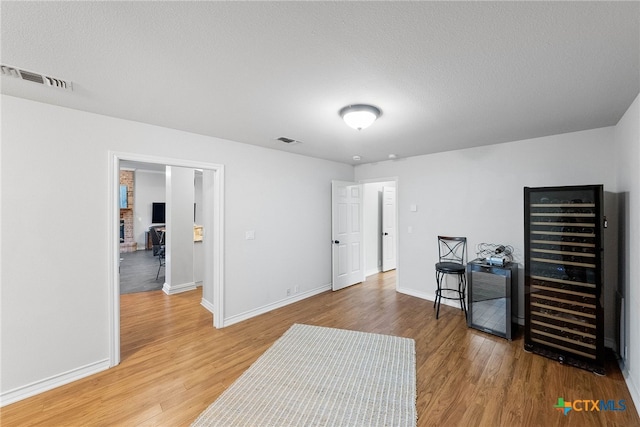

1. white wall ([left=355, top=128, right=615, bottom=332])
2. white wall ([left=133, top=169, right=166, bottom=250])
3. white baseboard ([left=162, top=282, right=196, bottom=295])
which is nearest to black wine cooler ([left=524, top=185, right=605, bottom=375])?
white wall ([left=355, top=128, right=615, bottom=332])

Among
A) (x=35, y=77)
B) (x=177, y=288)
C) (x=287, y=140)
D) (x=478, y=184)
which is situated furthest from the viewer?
(x=177, y=288)

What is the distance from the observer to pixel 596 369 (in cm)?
238

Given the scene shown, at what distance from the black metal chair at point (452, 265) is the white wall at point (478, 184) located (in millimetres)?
113

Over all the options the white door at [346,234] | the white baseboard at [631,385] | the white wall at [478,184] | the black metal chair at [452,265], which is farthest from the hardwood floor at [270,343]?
the white door at [346,234]

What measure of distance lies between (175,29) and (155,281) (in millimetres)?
5466

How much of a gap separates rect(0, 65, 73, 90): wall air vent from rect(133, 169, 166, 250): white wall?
777cm

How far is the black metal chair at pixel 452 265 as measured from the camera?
148 inches

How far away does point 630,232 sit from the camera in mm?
2240

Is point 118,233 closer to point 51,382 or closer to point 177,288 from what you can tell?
point 51,382

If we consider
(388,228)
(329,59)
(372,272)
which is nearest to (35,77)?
(329,59)

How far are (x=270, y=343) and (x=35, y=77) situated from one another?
121 inches

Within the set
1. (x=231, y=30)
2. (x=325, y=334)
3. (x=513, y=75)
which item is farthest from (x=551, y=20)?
(x=325, y=334)

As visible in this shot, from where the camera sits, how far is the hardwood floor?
1922 mm

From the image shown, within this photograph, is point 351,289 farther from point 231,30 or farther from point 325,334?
point 231,30
